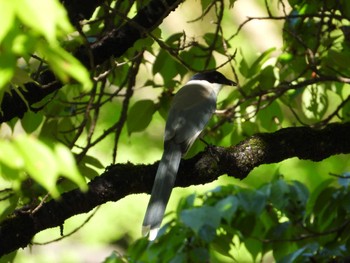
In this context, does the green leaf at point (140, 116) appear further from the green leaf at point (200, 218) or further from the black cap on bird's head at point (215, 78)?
the black cap on bird's head at point (215, 78)

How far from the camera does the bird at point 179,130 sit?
2566 millimetres

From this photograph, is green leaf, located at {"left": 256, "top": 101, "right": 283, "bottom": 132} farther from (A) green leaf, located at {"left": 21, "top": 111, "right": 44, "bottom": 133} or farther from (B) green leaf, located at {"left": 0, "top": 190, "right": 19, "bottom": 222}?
(B) green leaf, located at {"left": 0, "top": 190, "right": 19, "bottom": 222}

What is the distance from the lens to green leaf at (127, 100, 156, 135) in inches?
129

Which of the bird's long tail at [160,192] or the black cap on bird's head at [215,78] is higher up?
the black cap on bird's head at [215,78]

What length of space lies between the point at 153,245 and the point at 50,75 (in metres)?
1.05

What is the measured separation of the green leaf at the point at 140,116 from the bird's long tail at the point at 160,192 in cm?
45

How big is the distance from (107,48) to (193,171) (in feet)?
1.78

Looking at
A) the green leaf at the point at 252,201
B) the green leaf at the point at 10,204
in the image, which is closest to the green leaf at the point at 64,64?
the green leaf at the point at 10,204

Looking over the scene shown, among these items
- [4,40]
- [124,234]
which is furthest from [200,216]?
[124,234]

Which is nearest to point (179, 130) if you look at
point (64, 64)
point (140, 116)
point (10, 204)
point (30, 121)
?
point (140, 116)

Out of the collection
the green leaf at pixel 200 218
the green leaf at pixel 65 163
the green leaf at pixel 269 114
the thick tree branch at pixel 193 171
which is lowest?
the green leaf at pixel 200 218

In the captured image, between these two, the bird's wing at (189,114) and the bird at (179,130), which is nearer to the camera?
the bird at (179,130)

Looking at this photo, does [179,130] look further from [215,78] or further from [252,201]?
[215,78]

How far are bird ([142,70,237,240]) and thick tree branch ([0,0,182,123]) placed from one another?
0.45 m
